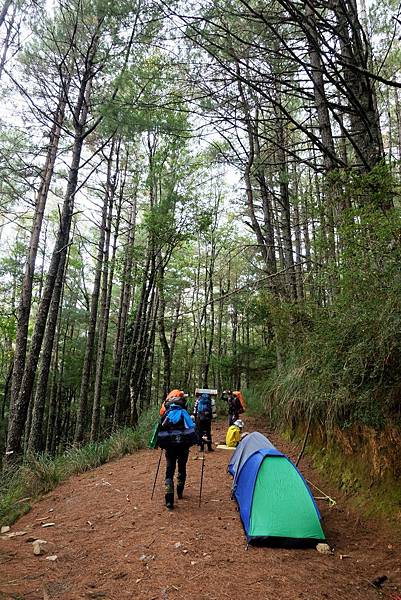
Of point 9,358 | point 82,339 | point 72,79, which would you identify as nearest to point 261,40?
point 72,79

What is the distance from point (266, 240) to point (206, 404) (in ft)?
20.9

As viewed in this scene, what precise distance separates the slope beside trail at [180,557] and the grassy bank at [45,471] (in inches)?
22.7

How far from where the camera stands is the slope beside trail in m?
3.35

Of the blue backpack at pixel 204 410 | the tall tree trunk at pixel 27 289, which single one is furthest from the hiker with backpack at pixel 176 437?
the tall tree trunk at pixel 27 289

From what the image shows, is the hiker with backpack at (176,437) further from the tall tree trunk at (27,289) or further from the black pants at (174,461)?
the tall tree trunk at (27,289)

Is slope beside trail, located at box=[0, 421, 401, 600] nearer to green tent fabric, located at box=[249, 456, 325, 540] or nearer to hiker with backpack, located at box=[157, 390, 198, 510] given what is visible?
green tent fabric, located at box=[249, 456, 325, 540]

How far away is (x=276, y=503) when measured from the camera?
4402mm

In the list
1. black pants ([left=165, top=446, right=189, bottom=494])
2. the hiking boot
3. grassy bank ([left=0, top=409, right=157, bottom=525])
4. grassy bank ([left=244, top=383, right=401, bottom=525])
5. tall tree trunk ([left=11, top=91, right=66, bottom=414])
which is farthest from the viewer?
tall tree trunk ([left=11, top=91, right=66, bottom=414])

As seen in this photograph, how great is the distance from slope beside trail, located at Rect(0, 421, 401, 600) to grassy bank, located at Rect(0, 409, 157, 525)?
0.58 metres

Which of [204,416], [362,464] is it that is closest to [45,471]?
[204,416]

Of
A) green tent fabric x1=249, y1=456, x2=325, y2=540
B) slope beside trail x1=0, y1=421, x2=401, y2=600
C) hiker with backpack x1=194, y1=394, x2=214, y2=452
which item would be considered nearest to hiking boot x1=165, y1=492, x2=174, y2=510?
slope beside trail x1=0, y1=421, x2=401, y2=600

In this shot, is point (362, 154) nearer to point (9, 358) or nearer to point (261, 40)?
point (261, 40)

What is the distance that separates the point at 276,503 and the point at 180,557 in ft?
3.99

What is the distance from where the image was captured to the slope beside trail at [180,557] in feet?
11.0
